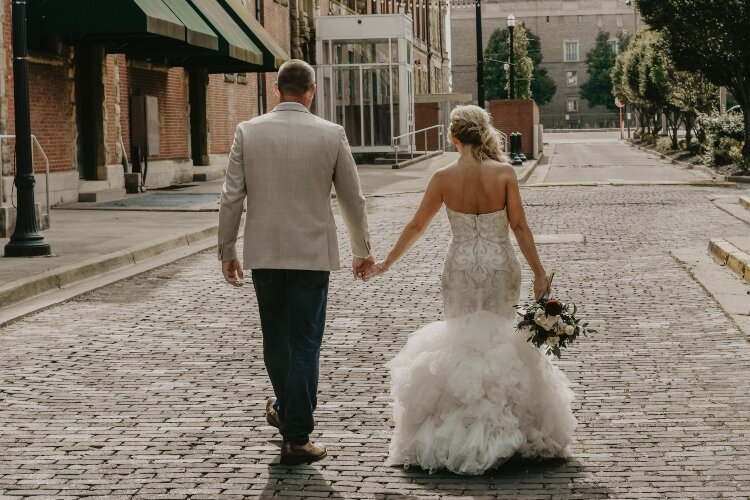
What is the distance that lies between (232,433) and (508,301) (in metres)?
1.59

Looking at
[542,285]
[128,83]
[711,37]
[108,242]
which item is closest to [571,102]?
[711,37]

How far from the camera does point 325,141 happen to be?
5.68 m

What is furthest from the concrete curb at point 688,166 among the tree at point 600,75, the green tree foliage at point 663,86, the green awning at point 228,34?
the tree at point 600,75

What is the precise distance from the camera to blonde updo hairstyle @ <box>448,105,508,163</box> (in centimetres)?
587

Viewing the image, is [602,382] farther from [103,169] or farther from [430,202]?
[103,169]

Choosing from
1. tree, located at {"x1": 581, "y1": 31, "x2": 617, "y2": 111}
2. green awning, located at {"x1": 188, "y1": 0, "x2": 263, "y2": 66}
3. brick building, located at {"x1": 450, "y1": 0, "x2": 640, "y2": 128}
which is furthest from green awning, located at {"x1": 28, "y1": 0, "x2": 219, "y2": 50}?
brick building, located at {"x1": 450, "y1": 0, "x2": 640, "y2": 128}

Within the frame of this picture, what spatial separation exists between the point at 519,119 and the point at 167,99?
2218cm

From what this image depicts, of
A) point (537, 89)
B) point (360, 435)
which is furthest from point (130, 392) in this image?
point (537, 89)

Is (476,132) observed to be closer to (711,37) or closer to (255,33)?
(255,33)

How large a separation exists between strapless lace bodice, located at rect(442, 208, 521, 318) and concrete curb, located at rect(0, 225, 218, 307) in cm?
604

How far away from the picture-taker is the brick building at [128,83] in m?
20.0

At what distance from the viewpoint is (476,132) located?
587 cm

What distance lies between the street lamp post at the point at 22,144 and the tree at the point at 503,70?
92.6 metres

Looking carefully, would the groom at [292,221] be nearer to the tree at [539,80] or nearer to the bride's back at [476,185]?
the bride's back at [476,185]
